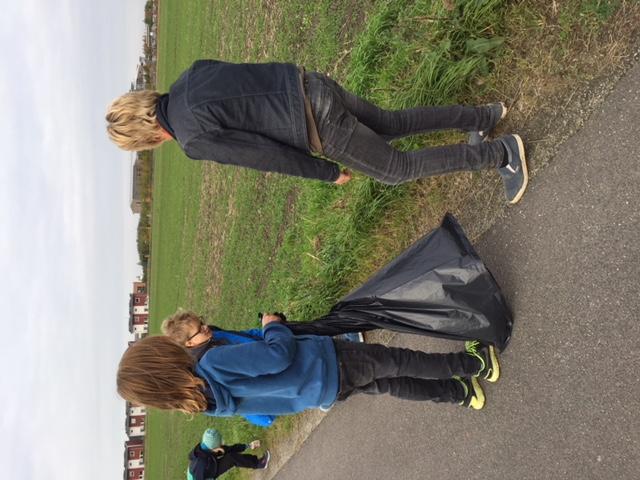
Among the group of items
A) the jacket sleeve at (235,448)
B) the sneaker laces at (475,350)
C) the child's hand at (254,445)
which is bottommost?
the child's hand at (254,445)

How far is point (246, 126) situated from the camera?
277 cm

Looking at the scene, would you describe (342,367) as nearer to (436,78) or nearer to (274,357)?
(274,357)

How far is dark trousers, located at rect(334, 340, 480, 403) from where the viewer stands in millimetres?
3258

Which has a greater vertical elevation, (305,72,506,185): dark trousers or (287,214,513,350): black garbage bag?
(305,72,506,185): dark trousers

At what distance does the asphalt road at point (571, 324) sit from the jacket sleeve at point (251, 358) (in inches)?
56.5

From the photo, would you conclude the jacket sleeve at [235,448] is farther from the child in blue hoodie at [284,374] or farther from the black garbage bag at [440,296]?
the child in blue hoodie at [284,374]

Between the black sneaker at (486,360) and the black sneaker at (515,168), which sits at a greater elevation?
the black sneaker at (515,168)

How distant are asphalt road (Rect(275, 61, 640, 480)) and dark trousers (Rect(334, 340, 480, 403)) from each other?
0.74 ft

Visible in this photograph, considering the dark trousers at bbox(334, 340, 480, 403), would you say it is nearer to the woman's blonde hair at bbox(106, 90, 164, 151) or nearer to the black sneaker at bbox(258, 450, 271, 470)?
the woman's blonde hair at bbox(106, 90, 164, 151)

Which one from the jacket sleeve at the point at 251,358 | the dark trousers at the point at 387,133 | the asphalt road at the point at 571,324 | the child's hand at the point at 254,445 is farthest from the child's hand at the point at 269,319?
the child's hand at the point at 254,445

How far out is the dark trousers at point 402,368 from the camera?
10.7ft

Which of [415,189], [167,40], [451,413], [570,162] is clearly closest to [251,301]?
[415,189]

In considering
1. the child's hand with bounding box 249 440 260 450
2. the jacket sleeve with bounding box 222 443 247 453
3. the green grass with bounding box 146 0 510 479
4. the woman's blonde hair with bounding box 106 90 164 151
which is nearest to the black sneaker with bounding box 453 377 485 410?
the green grass with bounding box 146 0 510 479

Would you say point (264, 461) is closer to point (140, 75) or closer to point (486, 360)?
point (486, 360)
